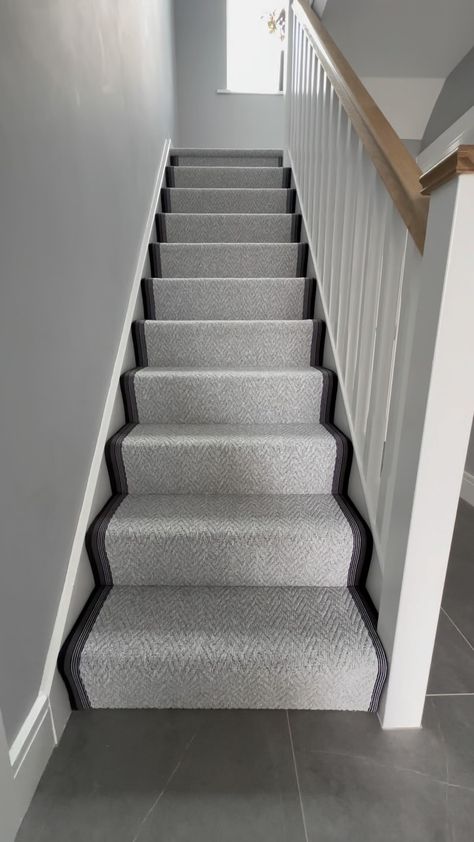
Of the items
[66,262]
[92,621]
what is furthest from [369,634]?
[66,262]

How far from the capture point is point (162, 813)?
2.92 feet

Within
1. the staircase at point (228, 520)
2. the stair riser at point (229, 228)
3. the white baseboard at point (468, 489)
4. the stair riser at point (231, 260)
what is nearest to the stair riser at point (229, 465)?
the staircase at point (228, 520)

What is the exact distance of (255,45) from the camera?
385 centimetres

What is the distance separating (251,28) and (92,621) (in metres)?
4.66

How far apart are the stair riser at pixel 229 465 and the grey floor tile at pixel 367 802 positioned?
678 millimetres

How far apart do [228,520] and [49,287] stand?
0.72 meters

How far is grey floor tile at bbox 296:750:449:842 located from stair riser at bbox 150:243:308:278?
1.76m

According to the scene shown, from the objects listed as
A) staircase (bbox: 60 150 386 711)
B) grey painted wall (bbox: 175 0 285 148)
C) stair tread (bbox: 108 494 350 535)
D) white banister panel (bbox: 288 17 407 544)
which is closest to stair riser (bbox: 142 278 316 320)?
staircase (bbox: 60 150 386 711)

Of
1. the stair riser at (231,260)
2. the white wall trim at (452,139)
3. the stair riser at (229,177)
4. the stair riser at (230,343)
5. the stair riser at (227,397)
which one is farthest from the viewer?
the stair riser at (229,177)

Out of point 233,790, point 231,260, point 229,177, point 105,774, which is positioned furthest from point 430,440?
point 229,177

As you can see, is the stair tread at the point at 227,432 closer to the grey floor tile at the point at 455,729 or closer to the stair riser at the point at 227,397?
the stair riser at the point at 227,397

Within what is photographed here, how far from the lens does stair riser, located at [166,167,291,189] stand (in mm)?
2613

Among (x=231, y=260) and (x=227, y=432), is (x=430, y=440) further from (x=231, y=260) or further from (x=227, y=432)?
(x=231, y=260)

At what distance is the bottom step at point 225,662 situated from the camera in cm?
105
